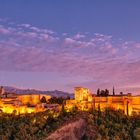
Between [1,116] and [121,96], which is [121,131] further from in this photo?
[1,116]

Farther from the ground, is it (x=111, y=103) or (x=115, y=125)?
(x=111, y=103)

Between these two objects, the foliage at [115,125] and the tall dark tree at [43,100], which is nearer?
the foliage at [115,125]

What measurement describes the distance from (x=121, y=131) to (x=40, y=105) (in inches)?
670

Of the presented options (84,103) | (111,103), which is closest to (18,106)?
(84,103)

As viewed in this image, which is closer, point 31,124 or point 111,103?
point 31,124

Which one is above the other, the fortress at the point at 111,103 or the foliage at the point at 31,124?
the fortress at the point at 111,103

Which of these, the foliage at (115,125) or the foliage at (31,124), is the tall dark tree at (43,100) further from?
the foliage at (115,125)

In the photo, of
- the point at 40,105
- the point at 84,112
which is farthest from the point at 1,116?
the point at 84,112

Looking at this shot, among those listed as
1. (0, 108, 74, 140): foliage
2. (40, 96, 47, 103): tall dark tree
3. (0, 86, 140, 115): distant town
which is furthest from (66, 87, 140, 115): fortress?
(40, 96, 47, 103): tall dark tree

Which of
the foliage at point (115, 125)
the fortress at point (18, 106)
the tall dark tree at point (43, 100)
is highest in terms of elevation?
the tall dark tree at point (43, 100)

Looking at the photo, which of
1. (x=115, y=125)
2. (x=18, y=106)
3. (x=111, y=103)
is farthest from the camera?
(x=18, y=106)

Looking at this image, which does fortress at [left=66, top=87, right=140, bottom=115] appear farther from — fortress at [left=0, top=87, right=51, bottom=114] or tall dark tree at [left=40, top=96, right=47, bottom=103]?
tall dark tree at [left=40, top=96, right=47, bottom=103]

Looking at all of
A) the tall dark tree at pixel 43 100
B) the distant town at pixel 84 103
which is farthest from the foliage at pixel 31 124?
the tall dark tree at pixel 43 100

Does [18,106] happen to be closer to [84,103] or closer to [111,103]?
[84,103]
